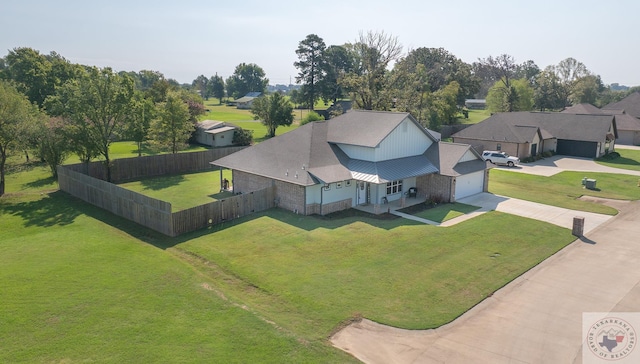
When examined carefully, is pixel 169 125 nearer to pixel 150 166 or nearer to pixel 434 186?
pixel 150 166

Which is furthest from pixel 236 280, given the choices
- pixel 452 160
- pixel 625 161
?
pixel 625 161

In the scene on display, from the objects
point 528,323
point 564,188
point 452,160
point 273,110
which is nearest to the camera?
point 528,323

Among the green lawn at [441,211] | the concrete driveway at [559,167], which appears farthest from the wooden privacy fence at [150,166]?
the concrete driveway at [559,167]

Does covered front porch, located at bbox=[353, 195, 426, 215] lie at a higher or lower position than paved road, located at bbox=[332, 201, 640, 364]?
higher

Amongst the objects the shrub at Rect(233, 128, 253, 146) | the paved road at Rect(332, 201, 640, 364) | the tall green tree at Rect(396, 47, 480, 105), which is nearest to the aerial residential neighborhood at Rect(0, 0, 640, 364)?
the paved road at Rect(332, 201, 640, 364)

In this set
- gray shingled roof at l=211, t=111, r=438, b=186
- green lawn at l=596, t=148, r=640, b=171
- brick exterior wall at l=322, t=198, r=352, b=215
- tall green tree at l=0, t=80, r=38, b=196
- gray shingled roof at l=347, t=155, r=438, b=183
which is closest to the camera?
brick exterior wall at l=322, t=198, r=352, b=215

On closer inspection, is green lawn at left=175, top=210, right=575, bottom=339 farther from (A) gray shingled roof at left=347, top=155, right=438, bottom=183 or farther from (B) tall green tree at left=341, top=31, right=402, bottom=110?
(B) tall green tree at left=341, top=31, right=402, bottom=110

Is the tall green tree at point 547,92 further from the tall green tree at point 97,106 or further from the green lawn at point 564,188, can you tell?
the tall green tree at point 97,106
